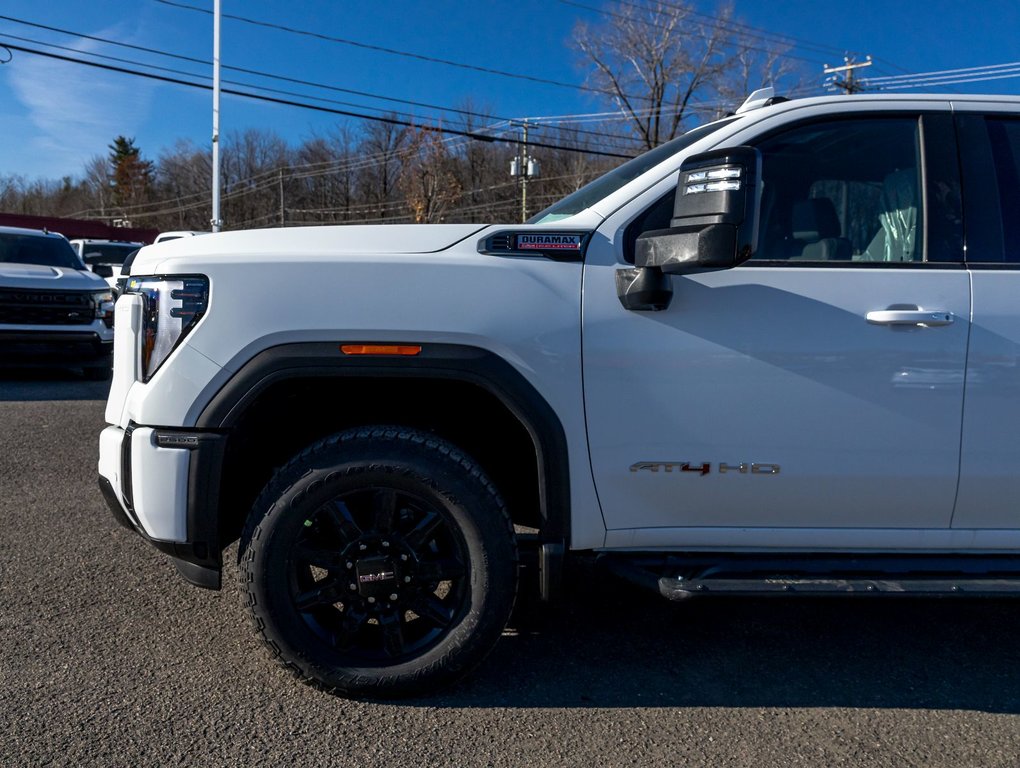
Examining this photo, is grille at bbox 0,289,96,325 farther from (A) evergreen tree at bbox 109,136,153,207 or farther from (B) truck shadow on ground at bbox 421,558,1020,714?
(A) evergreen tree at bbox 109,136,153,207

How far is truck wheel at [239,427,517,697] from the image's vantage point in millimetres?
2645

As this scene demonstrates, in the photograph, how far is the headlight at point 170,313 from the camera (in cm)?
262

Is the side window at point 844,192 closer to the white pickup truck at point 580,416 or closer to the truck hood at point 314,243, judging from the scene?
the white pickup truck at point 580,416

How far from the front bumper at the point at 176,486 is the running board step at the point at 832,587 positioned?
1483mm

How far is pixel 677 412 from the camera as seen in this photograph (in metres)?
2.65

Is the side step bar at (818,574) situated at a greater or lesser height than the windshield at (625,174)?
lesser

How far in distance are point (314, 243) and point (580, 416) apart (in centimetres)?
106

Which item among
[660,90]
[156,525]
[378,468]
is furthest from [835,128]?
[660,90]

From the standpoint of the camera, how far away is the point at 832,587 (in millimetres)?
2646

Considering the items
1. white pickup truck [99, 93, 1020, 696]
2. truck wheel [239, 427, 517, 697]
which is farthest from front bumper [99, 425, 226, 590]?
truck wheel [239, 427, 517, 697]

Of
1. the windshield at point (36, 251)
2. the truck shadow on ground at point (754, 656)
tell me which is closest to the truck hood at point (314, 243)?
the truck shadow on ground at point (754, 656)

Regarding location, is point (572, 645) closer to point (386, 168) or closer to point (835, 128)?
point (835, 128)

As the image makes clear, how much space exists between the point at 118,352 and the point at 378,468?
111 centimetres

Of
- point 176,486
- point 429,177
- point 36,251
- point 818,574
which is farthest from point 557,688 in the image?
point 429,177
